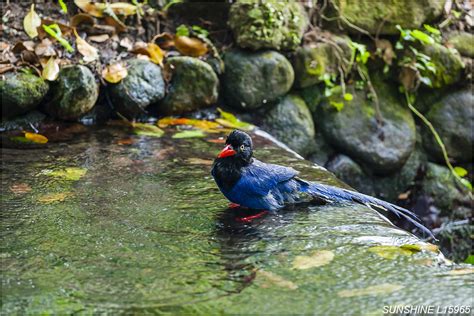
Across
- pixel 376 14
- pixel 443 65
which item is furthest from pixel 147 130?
pixel 443 65

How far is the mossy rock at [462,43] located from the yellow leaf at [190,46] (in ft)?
8.94

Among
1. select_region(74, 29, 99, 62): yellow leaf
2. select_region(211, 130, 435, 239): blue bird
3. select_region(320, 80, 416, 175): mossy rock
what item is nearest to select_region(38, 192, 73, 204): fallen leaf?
select_region(211, 130, 435, 239): blue bird

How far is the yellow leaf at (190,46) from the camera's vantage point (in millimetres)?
5906

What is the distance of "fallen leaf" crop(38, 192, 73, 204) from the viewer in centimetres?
343

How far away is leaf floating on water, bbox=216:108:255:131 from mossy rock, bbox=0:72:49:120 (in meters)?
1.50

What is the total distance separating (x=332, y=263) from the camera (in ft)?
8.50

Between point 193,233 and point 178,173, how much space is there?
1142 millimetres

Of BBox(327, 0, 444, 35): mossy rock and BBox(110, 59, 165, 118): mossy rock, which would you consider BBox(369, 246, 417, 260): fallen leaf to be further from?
BBox(327, 0, 444, 35): mossy rock

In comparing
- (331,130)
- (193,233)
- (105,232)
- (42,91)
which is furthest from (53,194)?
(331,130)

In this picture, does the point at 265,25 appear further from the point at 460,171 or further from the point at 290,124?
the point at 460,171

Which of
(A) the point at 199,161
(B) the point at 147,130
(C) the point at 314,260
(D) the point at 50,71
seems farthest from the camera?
(B) the point at 147,130

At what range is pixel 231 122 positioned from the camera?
18.2 ft

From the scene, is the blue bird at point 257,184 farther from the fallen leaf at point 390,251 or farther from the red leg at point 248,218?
the fallen leaf at point 390,251

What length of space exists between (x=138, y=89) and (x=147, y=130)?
17.1 inches
